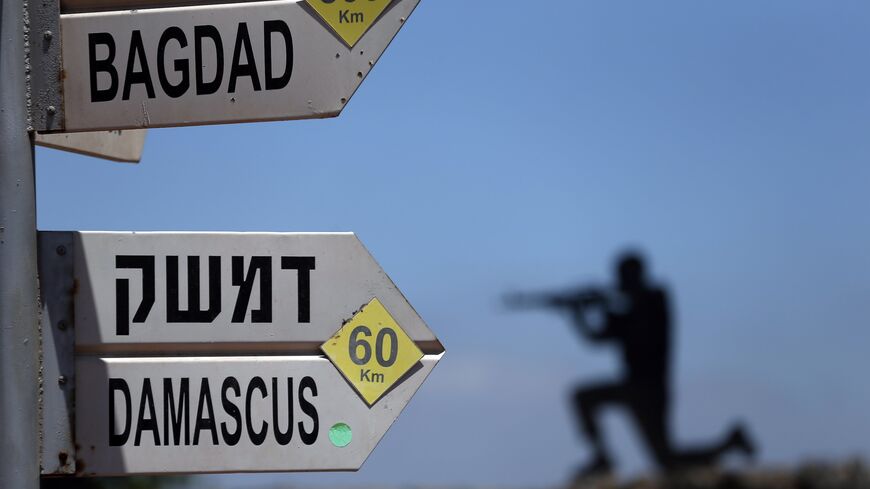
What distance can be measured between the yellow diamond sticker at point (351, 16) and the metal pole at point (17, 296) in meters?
0.56

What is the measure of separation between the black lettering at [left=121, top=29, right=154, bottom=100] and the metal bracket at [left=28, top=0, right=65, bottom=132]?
0.38 ft

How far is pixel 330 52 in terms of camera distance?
2.07 m

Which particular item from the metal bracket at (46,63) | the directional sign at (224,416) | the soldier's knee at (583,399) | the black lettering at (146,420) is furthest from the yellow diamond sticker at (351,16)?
the soldier's knee at (583,399)

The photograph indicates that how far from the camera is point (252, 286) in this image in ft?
6.94

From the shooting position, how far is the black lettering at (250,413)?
2082 mm

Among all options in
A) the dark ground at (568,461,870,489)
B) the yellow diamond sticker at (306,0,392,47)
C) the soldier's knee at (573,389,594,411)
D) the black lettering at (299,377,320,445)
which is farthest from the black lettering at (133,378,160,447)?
the soldier's knee at (573,389,594,411)

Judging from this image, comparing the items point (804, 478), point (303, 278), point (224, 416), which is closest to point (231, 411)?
point (224, 416)

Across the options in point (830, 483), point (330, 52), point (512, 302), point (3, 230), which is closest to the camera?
point (3, 230)

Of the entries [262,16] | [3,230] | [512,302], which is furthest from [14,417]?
→ [512,302]

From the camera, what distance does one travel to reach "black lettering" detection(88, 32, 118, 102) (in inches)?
81.6

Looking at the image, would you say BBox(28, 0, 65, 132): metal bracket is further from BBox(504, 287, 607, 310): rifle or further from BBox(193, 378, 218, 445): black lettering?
BBox(504, 287, 607, 310): rifle

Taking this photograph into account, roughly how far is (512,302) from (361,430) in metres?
9.84

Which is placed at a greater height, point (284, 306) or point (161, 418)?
point (284, 306)

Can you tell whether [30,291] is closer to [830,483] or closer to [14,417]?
[14,417]
